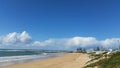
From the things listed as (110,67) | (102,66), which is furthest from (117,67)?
(102,66)

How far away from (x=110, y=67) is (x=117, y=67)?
37.4 inches

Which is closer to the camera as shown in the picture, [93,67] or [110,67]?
[110,67]

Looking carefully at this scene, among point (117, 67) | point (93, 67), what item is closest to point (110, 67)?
point (117, 67)

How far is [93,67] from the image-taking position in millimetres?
18297

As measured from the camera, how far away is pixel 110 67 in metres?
16.3

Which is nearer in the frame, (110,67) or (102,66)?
(110,67)

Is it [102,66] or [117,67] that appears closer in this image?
[117,67]

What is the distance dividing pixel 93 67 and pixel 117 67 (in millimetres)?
3157

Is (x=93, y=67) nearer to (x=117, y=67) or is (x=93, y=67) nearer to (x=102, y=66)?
(x=102, y=66)

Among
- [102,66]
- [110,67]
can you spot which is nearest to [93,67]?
[102,66]

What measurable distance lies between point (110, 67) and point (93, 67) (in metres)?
2.22

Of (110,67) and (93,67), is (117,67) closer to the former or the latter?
(110,67)

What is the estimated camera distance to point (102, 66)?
57.4ft
